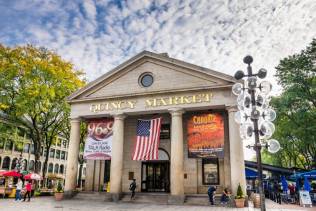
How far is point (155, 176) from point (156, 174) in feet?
0.62

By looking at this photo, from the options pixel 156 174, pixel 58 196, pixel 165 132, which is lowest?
pixel 58 196

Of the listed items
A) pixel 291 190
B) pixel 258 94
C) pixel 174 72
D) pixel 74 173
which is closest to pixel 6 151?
pixel 74 173

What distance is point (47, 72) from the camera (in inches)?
1049

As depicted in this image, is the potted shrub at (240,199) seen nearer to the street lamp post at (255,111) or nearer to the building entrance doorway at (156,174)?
the building entrance doorway at (156,174)

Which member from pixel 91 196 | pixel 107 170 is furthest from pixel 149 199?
pixel 107 170

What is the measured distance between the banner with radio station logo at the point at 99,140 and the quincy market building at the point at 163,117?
0.56 meters

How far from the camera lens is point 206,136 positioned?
65.2ft

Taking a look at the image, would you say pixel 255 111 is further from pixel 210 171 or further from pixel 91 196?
pixel 91 196

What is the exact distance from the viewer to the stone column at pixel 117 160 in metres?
20.9

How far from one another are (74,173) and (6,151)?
30.5m

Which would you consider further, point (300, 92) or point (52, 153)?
point (52, 153)

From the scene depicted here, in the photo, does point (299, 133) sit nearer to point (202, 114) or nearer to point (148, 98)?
point (202, 114)

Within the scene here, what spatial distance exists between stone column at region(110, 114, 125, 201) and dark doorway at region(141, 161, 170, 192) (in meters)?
3.20

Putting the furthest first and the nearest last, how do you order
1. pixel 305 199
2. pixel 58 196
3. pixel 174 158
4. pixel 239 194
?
pixel 58 196 < pixel 174 158 < pixel 305 199 < pixel 239 194
